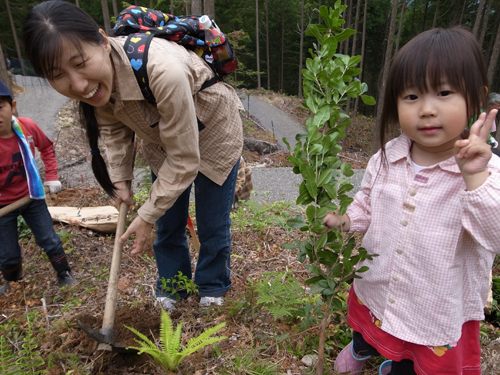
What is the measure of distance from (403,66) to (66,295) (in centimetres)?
314

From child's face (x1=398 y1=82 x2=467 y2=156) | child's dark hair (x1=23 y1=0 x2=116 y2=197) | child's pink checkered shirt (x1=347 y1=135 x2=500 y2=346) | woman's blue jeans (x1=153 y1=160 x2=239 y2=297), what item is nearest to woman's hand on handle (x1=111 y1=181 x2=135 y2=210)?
woman's blue jeans (x1=153 y1=160 x2=239 y2=297)

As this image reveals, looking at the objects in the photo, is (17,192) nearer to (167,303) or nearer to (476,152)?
(167,303)

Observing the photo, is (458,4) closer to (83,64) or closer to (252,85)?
(252,85)

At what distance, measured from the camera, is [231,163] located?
83.8 inches

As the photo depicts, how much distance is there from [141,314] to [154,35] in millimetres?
1850

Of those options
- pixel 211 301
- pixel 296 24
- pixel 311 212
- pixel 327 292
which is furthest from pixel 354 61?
pixel 296 24

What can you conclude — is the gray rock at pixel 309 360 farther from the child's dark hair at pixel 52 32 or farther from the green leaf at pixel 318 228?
the child's dark hair at pixel 52 32

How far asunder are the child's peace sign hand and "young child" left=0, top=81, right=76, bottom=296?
3.28 metres

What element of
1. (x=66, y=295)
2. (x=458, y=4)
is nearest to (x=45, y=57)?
(x=66, y=295)

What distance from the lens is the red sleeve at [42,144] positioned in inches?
126

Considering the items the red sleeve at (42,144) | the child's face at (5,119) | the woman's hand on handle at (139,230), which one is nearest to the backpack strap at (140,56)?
the woman's hand on handle at (139,230)

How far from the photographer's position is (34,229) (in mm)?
3104

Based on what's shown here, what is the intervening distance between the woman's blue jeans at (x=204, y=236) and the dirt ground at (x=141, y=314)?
210mm

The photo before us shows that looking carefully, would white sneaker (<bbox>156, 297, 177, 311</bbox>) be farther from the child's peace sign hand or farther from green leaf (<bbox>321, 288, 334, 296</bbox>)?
the child's peace sign hand
